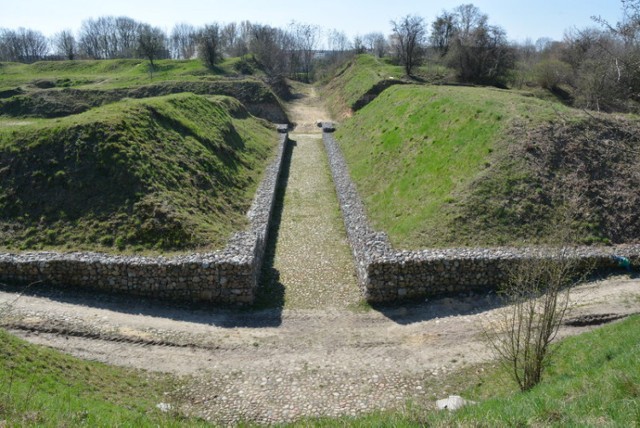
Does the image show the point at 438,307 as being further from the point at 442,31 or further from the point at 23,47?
the point at 23,47

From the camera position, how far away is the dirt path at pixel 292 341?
1150 centimetres

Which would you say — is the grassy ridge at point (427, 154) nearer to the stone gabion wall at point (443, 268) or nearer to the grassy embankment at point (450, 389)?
the stone gabion wall at point (443, 268)

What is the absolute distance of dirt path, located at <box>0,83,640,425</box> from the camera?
11.5m

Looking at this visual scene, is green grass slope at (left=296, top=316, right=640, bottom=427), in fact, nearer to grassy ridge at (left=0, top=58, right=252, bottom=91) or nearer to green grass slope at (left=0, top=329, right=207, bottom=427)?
green grass slope at (left=0, top=329, right=207, bottom=427)

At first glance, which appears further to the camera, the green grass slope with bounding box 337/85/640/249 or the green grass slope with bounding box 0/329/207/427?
the green grass slope with bounding box 337/85/640/249

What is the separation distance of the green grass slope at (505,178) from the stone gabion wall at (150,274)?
21.2 feet

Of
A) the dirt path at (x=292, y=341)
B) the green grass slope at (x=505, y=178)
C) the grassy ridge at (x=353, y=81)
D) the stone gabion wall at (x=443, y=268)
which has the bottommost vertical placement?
the dirt path at (x=292, y=341)

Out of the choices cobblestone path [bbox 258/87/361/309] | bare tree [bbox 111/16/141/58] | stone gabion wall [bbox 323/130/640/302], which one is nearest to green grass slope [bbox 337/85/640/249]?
stone gabion wall [bbox 323/130/640/302]

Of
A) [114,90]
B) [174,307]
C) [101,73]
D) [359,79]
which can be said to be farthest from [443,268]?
[101,73]

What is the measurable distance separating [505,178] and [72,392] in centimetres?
1728

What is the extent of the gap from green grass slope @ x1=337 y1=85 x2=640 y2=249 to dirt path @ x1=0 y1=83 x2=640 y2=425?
3103mm

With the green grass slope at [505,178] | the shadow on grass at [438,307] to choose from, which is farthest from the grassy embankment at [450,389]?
the green grass slope at [505,178]

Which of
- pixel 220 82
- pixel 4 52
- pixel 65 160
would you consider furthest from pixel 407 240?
pixel 4 52

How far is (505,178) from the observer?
19812 millimetres
